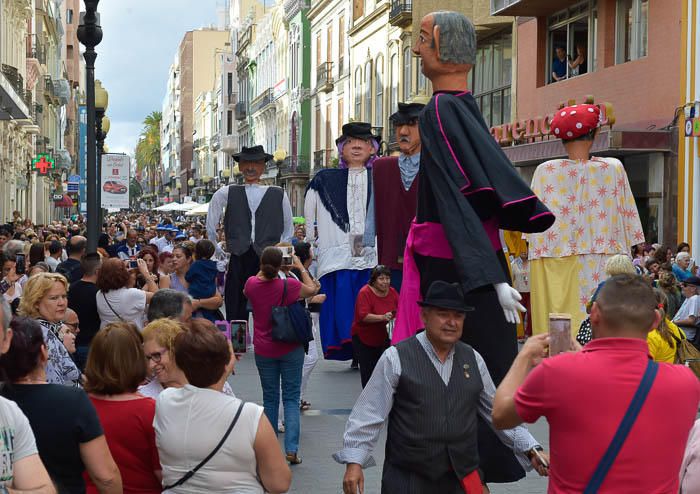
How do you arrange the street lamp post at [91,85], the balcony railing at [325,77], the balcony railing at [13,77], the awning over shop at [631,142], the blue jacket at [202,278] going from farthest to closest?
the balcony railing at [325,77], the balcony railing at [13,77], the awning over shop at [631,142], the street lamp post at [91,85], the blue jacket at [202,278]

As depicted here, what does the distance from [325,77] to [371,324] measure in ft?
151

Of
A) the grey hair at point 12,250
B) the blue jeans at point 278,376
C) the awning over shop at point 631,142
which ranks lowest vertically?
the blue jeans at point 278,376

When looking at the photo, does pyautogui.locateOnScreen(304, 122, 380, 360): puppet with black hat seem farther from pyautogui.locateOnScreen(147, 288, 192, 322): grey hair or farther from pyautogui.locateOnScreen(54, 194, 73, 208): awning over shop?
pyautogui.locateOnScreen(54, 194, 73, 208): awning over shop

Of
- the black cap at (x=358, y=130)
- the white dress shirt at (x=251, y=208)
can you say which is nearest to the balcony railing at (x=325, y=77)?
the white dress shirt at (x=251, y=208)

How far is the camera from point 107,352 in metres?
4.96

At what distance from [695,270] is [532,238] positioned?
35.8ft

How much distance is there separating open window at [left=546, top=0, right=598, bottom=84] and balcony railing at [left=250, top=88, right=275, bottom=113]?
141 ft

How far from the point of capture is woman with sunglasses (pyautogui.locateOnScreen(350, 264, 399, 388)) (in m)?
9.83

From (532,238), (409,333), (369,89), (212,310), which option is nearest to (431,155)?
(409,333)

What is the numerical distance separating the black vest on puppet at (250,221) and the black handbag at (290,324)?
2.62 meters

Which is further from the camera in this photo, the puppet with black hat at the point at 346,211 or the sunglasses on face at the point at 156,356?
the puppet with black hat at the point at 346,211

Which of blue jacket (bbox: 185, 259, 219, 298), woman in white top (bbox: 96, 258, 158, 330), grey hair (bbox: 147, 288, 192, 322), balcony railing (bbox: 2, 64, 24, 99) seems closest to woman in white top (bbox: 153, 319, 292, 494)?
grey hair (bbox: 147, 288, 192, 322)

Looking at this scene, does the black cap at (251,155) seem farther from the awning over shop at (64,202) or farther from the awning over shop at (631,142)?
the awning over shop at (64,202)

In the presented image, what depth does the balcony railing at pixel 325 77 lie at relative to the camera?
5439 centimetres
